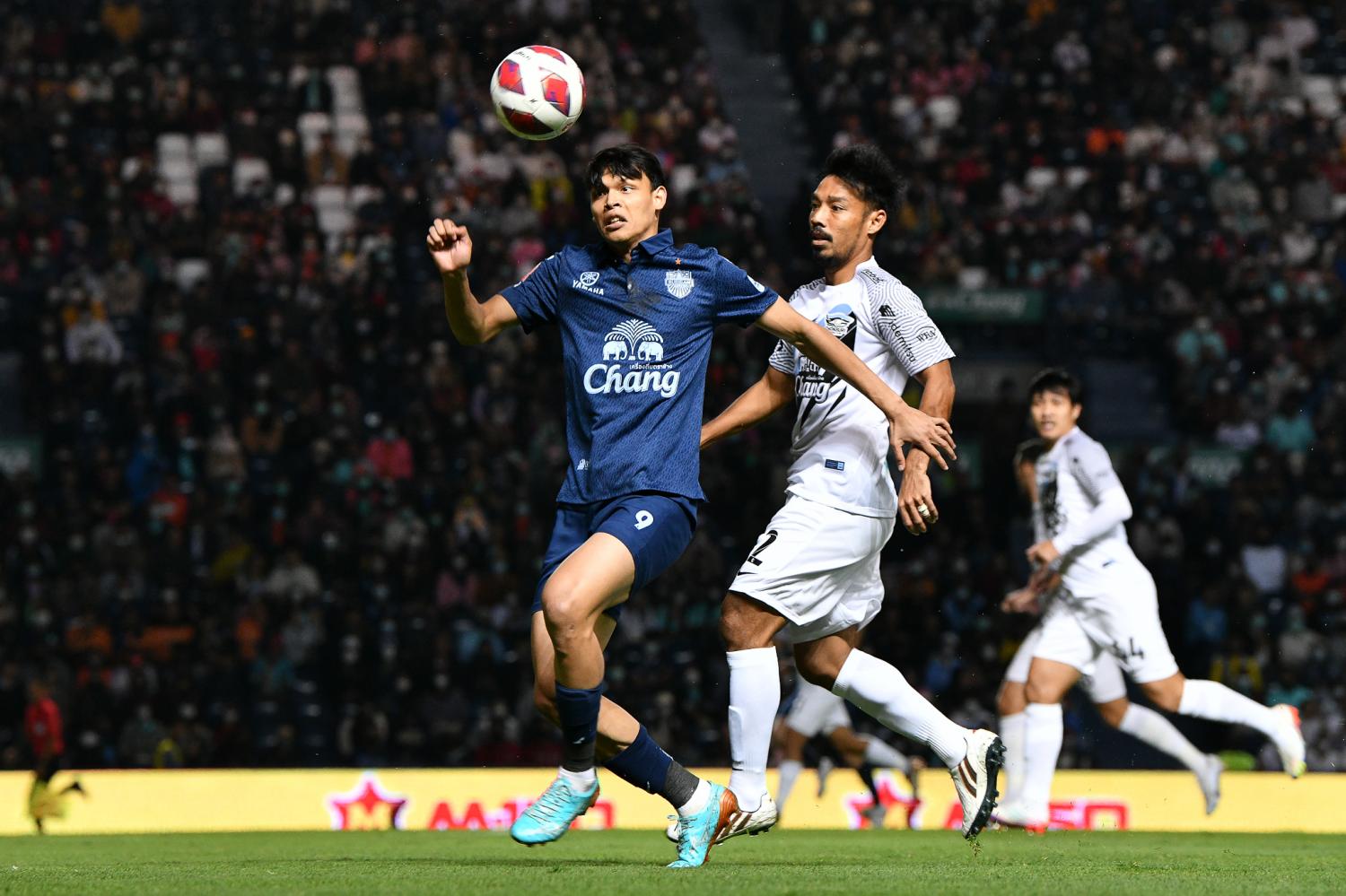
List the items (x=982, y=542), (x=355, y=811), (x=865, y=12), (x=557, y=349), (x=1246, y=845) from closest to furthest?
(x=1246, y=845) < (x=355, y=811) < (x=982, y=542) < (x=557, y=349) < (x=865, y=12)

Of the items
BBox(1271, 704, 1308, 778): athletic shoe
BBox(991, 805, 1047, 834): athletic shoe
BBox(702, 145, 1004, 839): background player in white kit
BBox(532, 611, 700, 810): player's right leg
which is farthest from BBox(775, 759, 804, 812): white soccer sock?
BBox(532, 611, 700, 810): player's right leg

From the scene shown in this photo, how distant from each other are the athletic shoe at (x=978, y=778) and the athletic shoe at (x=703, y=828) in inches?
40.9

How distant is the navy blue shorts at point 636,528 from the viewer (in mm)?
5562

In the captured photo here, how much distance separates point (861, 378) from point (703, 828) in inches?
61.7

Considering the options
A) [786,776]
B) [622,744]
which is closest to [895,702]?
[622,744]

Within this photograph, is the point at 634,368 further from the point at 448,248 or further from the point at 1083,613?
the point at 1083,613

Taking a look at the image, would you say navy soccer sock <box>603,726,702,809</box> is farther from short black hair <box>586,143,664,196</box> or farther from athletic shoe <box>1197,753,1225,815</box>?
athletic shoe <box>1197,753,1225,815</box>

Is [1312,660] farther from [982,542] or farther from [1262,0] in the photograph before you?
[1262,0]

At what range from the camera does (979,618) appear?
15859mm

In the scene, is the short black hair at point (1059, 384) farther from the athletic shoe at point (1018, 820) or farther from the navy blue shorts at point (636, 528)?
the navy blue shorts at point (636, 528)

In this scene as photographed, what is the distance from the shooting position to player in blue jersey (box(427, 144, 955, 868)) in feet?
18.4

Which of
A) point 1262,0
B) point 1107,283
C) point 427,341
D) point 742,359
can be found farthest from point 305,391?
point 1262,0

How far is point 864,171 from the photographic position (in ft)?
22.0

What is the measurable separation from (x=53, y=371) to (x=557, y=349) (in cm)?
493
